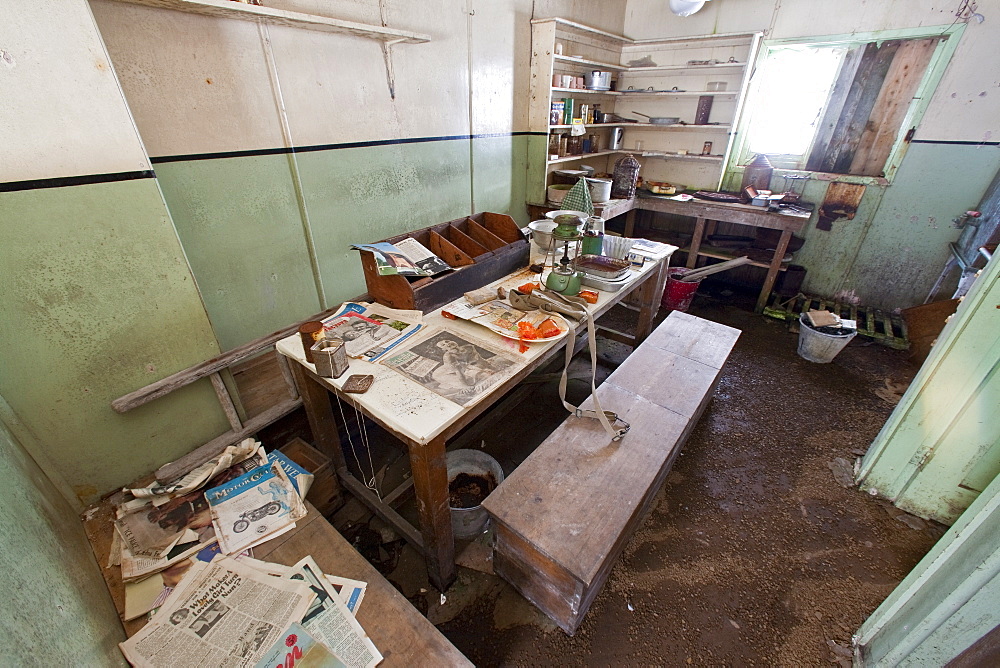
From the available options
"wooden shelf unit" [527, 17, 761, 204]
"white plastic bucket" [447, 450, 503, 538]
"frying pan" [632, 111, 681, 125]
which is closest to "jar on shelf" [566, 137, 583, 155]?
"wooden shelf unit" [527, 17, 761, 204]

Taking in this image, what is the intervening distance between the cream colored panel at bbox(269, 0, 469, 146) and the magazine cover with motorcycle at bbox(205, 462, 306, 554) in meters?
1.69

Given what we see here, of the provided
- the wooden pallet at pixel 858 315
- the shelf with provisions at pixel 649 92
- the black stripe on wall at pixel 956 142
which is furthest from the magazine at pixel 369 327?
the black stripe on wall at pixel 956 142

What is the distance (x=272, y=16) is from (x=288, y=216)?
0.87m

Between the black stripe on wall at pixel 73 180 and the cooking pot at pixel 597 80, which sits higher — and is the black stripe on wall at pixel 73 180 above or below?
below

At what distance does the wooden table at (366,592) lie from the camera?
3.55 feet

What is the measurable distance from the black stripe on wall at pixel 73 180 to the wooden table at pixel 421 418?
2.42ft

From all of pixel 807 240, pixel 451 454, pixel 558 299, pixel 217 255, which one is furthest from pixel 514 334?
pixel 807 240

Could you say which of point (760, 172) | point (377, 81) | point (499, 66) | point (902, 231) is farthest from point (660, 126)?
point (377, 81)

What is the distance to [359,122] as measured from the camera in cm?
233

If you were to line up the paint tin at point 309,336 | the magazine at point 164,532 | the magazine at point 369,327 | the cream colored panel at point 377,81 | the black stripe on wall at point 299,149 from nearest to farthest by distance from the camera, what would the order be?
the magazine at point 164,532, the paint tin at point 309,336, the magazine at point 369,327, the black stripe on wall at point 299,149, the cream colored panel at point 377,81

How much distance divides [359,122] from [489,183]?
54.1 inches

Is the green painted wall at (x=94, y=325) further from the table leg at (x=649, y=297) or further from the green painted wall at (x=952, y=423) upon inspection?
the green painted wall at (x=952, y=423)

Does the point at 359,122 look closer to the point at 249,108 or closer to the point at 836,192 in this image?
the point at 249,108

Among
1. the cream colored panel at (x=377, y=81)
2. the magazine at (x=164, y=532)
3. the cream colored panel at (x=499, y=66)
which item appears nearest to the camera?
the magazine at (x=164, y=532)
